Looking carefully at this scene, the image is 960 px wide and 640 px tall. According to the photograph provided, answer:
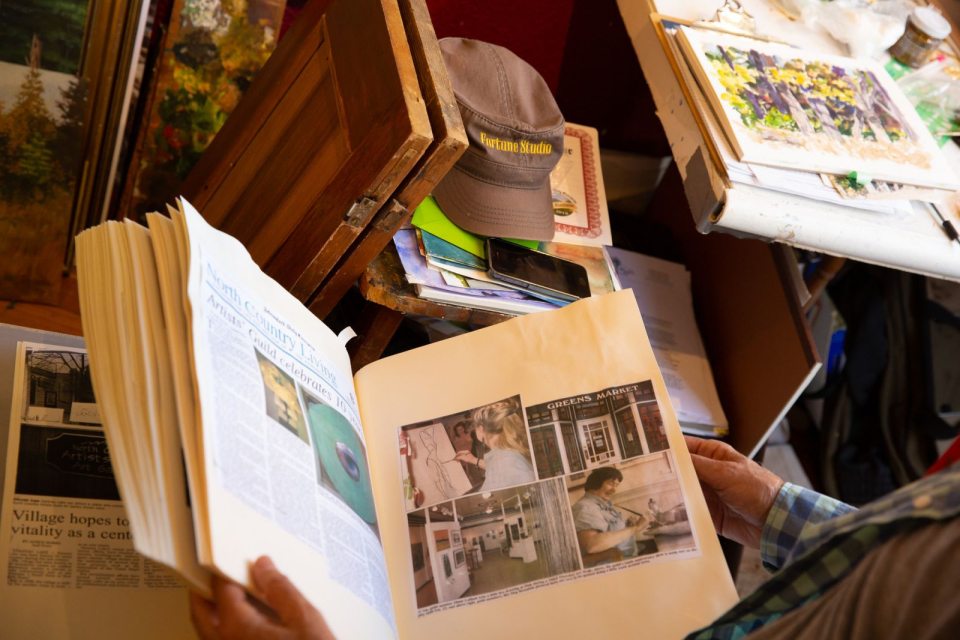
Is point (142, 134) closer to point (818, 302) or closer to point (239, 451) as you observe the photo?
point (239, 451)

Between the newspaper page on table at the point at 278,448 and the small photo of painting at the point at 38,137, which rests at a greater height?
the small photo of painting at the point at 38,137

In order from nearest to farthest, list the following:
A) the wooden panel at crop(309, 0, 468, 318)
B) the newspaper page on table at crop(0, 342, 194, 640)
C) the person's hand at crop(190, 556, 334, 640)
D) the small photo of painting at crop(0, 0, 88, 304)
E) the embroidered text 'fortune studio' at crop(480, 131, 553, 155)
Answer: the person's hand at crop(190, 556, 334, 640) < the newspaper page on table at crop(0, 342, 194, 640) < the wooden panel at crop(309, 0, 468, 318) < the embroidered text 'fortune studio' at crop(480, 131, 553, 155) < the small photo of painting at crop(0, 0, 88, 304)

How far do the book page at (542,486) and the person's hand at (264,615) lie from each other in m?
0.19

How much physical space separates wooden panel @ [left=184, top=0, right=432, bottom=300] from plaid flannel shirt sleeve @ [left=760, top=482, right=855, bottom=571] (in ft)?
1.72

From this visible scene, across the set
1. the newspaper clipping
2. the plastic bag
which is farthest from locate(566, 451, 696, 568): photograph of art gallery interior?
the plastic bag

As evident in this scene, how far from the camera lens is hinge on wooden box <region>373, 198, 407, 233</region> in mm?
735

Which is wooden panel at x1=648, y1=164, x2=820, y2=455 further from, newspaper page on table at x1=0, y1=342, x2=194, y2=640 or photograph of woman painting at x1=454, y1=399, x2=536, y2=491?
newspaper page on table at x1=0, y1=342, x2=194, y2=640

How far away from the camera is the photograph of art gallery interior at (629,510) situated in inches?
26.3

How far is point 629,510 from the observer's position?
2.25 ft

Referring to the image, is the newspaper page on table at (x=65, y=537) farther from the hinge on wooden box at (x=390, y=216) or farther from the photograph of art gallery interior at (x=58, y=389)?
the hinge on wooden box at (x=390, y=216)

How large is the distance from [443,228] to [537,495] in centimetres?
37

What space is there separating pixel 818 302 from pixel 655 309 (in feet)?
1.55

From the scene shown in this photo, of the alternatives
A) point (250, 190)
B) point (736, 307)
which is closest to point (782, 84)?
point (736, 307)

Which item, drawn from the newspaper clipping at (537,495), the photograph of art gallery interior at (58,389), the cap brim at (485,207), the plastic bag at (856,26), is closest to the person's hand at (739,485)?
the newspaper clipping at (537,495)
